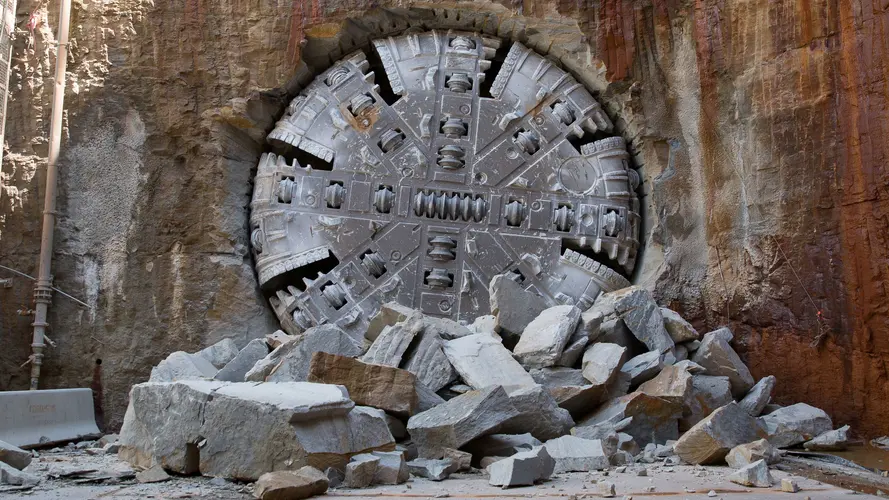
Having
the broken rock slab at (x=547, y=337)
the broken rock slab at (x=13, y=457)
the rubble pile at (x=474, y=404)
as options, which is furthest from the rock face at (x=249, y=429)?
the broken rock slab at (x=547, y=337)

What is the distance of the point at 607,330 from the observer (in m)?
4.86

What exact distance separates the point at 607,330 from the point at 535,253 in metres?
1.08

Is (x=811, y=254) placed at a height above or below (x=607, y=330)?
above

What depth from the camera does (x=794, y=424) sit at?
4508 millimetres

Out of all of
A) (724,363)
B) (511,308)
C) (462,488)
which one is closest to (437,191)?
(511,308)

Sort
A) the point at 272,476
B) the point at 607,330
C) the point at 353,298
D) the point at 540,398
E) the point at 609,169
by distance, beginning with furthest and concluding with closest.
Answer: the point at 609,169 < the point at 353,298 < the point at 607,330 < the point at 540,398 < the point at 272,476

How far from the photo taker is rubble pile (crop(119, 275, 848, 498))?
322cm

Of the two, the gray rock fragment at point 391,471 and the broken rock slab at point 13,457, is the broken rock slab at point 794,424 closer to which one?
the gray rock fragment at point 391,471

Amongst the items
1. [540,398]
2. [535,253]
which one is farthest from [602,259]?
[540,398]

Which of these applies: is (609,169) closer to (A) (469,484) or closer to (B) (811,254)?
(B) (811,254)

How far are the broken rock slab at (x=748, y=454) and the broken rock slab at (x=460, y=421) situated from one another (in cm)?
100

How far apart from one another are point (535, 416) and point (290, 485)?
4.72ft

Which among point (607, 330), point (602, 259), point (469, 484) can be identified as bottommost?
point (469, 484)

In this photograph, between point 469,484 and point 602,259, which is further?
point 602,259
